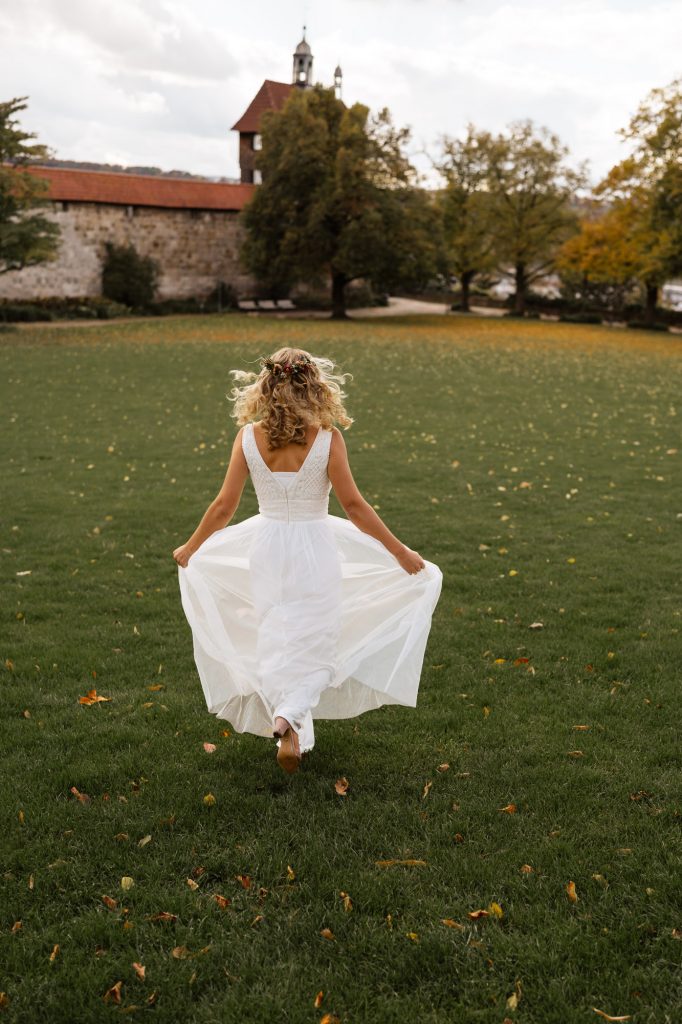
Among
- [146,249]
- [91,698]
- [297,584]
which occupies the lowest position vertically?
[91,698]

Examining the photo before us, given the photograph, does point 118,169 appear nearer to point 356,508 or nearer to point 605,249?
point 605,249

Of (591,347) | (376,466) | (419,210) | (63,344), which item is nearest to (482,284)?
(419,210)

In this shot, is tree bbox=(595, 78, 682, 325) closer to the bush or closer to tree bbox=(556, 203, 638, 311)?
tree bbox=(556, 203, 638, 311)

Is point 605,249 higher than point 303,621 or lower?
higher

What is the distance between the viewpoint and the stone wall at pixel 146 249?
4347 cm

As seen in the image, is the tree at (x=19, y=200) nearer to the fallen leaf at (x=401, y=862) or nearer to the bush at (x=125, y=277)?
the bush at (x=125, y=277)

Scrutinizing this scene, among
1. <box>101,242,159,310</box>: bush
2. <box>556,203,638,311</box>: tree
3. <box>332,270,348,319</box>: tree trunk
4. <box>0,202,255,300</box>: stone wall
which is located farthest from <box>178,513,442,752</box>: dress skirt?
<box>556,203,638,311</box>: tree

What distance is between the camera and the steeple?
6662 centimetres

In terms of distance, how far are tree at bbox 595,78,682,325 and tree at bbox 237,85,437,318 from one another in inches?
434

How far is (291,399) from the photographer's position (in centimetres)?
410

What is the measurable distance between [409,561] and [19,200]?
97.2 ft

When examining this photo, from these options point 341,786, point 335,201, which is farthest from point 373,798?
point 335,201

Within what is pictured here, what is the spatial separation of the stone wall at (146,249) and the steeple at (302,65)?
23.8 m

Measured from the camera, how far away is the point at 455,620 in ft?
21.8
